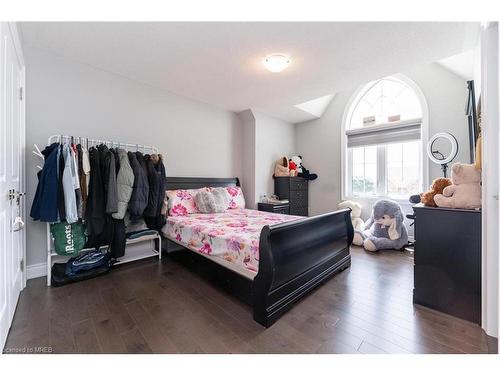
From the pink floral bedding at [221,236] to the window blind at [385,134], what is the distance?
2.74m

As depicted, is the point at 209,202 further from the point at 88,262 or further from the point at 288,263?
the point at 288,263

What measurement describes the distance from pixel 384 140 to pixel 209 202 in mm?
3464

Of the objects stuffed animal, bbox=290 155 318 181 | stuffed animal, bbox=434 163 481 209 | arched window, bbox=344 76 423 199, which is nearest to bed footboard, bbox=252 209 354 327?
stuffed animal, bbox=434 163 481 209

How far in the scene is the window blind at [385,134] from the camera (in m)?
3.77

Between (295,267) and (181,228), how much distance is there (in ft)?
4.63

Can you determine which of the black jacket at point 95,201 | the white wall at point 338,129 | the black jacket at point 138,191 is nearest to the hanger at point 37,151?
the black jacket at point 95,201

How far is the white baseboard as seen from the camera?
225cm

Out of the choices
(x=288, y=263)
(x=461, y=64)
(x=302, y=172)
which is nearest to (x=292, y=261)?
(x=288, y=263)

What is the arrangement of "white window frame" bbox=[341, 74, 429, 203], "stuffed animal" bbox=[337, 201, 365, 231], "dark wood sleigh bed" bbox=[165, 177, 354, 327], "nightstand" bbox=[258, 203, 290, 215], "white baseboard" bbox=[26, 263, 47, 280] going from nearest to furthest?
1. "dark wood sleigh bed" bbox=[165, 177, 354, 327]
2. "white baseboard" bbox=[26, 263, 47, 280]
3. "white window frame" bbox=[341, 74, 429, 203]
4. "stuffed animal" bbox=[337, 201, 365, 231]
5. "nightstand" bbox=[258, 203, 290, 215]

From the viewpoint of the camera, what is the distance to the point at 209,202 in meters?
3.20

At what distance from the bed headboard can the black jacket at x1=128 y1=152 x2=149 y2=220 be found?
2.32ft

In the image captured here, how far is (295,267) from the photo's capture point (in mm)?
1852

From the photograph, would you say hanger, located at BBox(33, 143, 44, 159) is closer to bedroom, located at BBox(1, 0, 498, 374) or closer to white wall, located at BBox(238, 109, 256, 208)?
bedroom, located at BBox(1, 0, 498, 374)
